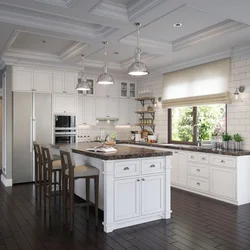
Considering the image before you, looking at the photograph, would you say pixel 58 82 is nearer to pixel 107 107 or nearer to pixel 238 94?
pixel 107 107

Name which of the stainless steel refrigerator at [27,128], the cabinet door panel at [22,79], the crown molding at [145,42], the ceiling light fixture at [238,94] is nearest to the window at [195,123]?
the ceiling light fixture at [238,94]

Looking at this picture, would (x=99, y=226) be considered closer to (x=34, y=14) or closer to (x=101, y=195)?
(x=101, y=195)

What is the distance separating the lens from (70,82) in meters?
7.25

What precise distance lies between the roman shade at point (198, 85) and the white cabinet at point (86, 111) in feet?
6.59

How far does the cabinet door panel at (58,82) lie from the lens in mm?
7016

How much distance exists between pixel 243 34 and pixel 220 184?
268 cm

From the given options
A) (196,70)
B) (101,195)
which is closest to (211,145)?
(196,70)

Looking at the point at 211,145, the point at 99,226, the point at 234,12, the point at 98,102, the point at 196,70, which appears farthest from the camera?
the point at 98,102

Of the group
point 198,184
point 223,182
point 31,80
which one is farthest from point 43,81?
point 223,182

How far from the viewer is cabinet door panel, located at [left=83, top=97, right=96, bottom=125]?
772 centimetres

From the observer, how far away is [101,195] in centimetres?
430

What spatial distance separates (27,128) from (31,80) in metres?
1.16

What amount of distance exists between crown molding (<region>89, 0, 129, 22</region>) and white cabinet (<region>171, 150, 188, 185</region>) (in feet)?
10.5

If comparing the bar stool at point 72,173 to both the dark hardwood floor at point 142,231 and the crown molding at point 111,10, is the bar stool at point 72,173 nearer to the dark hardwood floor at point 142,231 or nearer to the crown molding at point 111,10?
the dark hardwood floor at point 142,231
